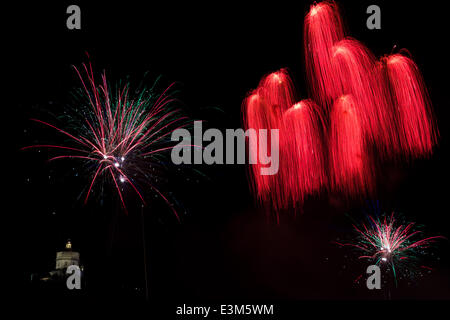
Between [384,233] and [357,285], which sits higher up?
[384,233]

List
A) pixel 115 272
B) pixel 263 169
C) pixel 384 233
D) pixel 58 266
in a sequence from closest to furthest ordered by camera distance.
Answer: pixel 263 169
pixel 384 233
pixel 115 272
pixel 58 266

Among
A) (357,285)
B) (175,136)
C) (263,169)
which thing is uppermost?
(175,136)
